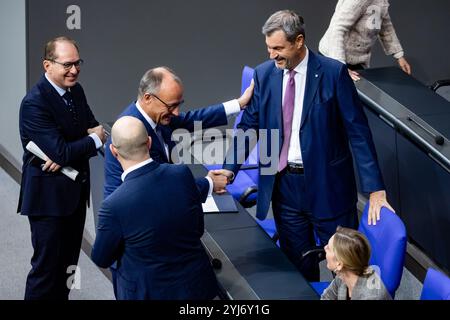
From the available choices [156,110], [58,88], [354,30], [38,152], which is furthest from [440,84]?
[156,110]

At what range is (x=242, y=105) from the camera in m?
4.38

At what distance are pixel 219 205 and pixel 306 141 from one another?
565mm

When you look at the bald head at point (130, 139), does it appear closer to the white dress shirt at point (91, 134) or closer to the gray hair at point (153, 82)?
the gray hair at point (153, 82)

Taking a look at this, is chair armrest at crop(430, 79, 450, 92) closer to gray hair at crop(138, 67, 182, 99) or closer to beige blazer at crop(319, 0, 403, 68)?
beige blazer at crop(319, 0, 403, 68)

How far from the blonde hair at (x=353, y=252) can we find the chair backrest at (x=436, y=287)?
0.80ft

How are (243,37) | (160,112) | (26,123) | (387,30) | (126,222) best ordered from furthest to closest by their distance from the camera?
(243,37) → (387,30) → (26,123) → (160,112) → (126,222)

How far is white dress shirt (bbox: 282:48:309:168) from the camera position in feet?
13.5

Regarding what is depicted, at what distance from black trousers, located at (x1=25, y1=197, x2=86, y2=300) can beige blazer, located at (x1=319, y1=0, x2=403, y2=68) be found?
1.81m

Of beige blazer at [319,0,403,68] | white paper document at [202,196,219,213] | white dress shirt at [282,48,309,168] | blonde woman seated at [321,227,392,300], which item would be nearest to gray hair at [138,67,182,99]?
white dress shirt at [282,48,309,168]

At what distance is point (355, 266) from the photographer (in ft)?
11.5

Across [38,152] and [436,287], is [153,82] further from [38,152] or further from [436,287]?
[436,287]

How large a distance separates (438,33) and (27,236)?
161 inches

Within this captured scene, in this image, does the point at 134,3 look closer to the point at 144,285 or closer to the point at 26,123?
the point at 26,123

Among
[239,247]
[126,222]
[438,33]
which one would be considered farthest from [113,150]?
[438,33]
